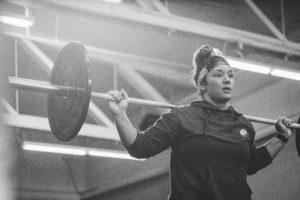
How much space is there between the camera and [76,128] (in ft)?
7.57

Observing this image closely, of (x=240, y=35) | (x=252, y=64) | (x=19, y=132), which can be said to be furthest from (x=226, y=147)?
(x=19, y=132)

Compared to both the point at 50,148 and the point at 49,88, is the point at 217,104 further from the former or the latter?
the point at 50,148

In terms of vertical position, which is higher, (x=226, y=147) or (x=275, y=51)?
(x=275, y=51)

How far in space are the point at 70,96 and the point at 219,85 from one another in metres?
0.74

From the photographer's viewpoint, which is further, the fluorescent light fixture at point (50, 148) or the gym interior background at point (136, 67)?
the fluorescent light fixture at point (50, 148)

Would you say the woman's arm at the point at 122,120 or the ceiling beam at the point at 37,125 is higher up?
the woman's arm at the point at 122,120

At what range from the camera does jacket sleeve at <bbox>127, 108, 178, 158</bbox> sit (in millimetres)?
2078

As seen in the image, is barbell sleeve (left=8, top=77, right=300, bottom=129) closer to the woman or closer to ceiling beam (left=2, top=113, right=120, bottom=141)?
the woman

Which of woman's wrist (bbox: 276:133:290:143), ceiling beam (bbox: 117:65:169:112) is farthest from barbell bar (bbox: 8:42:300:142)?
ceiling beam (bbox: 117:65:169:112)

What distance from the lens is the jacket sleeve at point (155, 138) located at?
2078 mm

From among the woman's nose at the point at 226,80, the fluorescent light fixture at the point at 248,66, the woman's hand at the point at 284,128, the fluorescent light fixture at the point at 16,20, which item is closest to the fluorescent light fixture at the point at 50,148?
the fluorescent light fixture at the point at 16,20

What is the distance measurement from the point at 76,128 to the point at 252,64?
2505 mm

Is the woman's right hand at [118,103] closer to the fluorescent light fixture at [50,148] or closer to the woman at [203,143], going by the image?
the woman at [203,143]

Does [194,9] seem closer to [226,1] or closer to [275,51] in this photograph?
[226,1]
